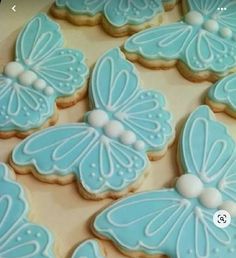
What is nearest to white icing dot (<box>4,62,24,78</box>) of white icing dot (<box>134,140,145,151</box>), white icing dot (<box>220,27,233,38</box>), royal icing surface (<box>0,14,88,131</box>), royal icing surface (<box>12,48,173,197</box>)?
royal icing surface (<box>0,14,88,131</box>)

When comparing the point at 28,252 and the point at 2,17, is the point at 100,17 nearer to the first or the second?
the point at 2,17

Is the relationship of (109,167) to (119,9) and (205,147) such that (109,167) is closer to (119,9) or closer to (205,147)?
(205,147)

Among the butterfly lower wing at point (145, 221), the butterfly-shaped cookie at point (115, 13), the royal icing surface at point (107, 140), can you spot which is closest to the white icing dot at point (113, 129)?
the royal icing surface at point (107, 140)

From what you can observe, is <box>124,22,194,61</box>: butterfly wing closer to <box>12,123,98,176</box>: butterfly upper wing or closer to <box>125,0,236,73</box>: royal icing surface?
<box>125,0,236,73</box>: royal icing surface

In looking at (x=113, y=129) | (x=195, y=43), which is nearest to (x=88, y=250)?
(x=113, y=129)

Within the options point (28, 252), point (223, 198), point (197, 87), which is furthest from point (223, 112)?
point (28, 252)

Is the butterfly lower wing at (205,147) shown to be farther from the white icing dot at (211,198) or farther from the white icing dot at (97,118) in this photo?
the white icing dot at (97,118)
